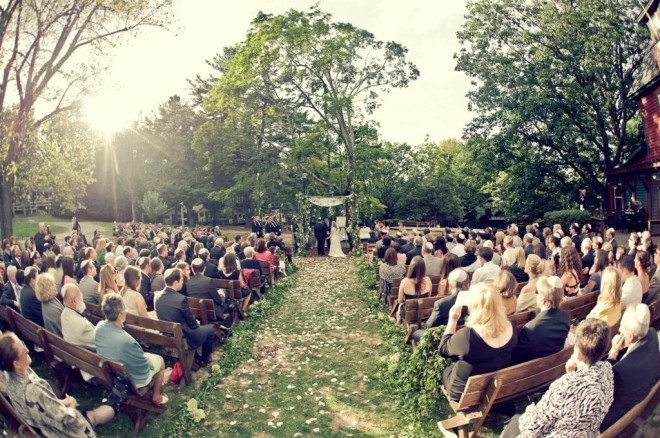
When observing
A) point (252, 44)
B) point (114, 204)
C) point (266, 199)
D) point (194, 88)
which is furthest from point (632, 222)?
point (114, 204)

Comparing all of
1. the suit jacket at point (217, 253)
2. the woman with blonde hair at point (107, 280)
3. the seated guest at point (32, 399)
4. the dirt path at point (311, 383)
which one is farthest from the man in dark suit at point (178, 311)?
the suit jacket at point (217, 253)

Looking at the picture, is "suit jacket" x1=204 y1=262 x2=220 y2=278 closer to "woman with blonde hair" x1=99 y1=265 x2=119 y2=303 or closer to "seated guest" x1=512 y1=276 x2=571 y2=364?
"woman with blonde hair" x1=99 y1=265 x2=119 y2=303

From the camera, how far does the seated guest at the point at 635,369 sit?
13.5ft

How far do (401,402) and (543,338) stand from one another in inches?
85.4

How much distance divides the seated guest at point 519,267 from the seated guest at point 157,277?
6.84 metres

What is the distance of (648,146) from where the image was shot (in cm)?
2514

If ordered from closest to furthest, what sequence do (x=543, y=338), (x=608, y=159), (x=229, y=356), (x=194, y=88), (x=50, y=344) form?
Result: 1. (x=543, y=338)
2. (x=50, y=344)
3. (x=229, y=356)
4. (x=608, y=159)
5. (x=194, y=88)

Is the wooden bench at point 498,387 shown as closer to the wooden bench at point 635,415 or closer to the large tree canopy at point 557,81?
the wooden bench at point 635,415

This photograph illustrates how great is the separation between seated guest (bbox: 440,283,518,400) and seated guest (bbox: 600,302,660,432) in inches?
45.2

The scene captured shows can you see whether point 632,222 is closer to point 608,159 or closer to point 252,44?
point 608,159

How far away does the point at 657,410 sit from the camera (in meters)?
4.54

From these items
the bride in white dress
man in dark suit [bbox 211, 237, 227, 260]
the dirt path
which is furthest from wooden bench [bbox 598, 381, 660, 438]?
the bride in white dress

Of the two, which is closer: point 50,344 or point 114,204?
point 50,344

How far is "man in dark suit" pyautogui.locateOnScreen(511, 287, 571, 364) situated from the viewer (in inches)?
213
